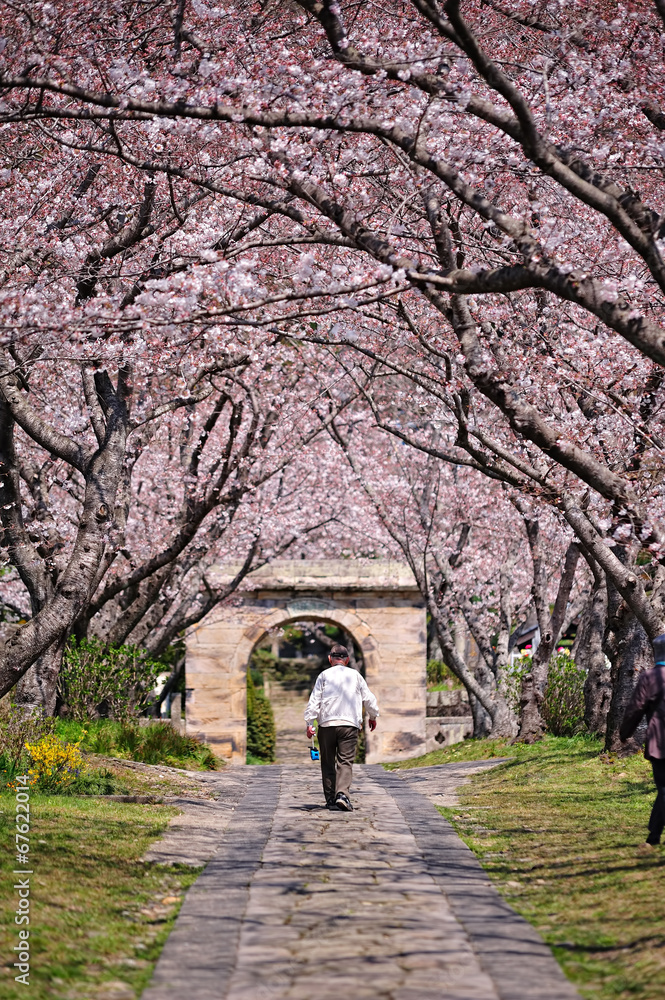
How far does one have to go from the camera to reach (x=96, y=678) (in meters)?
15.0

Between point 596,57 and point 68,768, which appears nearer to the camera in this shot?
point 596,57

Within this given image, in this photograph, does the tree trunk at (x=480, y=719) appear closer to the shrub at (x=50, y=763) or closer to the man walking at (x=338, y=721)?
the man walking at (x=338, y=721)

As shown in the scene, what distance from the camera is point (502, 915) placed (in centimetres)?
635

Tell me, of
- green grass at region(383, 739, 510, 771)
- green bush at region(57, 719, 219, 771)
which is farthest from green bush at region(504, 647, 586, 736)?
green bush at region(57, 719, 219, 771)

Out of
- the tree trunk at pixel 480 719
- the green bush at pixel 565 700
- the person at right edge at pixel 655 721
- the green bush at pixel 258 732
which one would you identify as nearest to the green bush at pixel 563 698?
the green bush at pixel 565 700

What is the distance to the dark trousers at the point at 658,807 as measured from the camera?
25.1 ft

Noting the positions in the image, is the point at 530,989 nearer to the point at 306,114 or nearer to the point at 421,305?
the point at 306,114

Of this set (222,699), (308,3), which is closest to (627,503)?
(308,3)

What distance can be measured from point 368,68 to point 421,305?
22.5 feet

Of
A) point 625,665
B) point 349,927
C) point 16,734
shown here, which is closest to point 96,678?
point 16,734

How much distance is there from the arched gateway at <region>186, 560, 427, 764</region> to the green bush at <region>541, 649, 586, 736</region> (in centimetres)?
710

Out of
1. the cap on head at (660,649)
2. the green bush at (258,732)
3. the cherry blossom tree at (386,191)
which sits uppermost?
the cherry blossom tree at (386,191)

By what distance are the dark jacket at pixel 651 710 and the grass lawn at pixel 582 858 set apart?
2.50 feet

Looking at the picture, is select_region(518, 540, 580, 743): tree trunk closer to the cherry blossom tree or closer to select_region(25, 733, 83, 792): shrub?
the cherry blossom tree
